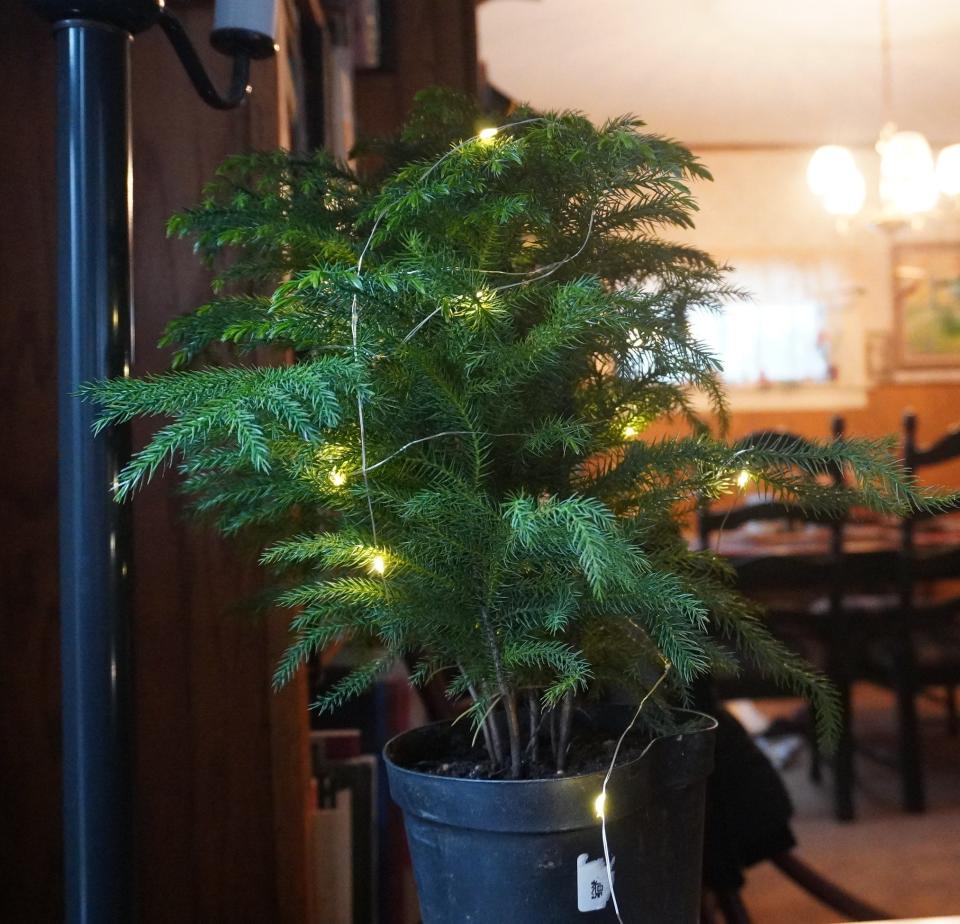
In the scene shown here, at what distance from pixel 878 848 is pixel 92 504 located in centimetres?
228

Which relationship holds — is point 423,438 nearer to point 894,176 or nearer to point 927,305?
point 894,176

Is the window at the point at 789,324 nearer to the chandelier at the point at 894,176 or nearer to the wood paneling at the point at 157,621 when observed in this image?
the chandelier at the point at 894,176

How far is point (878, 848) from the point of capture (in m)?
2.37

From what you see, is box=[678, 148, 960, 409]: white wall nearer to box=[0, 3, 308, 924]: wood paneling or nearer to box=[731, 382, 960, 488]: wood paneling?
box=[731, 382, 960, 488]: wood paneling

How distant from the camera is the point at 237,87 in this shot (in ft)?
2.67

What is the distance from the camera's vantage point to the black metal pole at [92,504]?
670 millimetres

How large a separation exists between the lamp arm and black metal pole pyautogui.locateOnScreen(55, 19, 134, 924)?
7cm

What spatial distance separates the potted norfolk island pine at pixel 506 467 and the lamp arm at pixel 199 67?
79 mm

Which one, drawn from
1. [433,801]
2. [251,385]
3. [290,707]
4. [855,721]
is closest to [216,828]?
[290,707]

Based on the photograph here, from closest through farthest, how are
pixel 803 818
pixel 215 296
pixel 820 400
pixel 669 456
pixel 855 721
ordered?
pixel 669 456, pixel 215 296, pixel 803 818, pixel 855 721, pixel 820 400

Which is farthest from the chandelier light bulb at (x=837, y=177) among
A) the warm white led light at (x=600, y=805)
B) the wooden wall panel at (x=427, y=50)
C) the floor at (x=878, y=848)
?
the warm white led light at (x=600, y=805)

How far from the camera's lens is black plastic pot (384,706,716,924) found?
0.63m

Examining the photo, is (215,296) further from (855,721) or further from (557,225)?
(855,721)

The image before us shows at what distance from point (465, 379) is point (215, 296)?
479 mm
